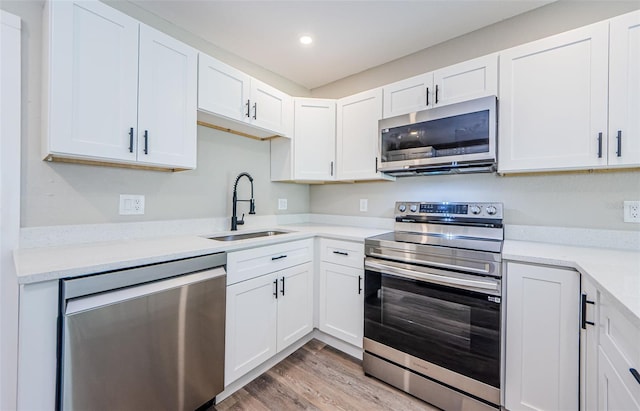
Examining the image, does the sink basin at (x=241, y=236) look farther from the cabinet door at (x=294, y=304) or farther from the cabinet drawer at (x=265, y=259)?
the cabinet door at (x=294, y=304)

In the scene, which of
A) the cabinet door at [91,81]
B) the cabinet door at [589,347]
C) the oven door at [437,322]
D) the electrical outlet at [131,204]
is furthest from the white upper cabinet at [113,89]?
the cabinet door at [589,347]

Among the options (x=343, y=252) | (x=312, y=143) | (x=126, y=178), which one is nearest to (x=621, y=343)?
(x=343, y=252)

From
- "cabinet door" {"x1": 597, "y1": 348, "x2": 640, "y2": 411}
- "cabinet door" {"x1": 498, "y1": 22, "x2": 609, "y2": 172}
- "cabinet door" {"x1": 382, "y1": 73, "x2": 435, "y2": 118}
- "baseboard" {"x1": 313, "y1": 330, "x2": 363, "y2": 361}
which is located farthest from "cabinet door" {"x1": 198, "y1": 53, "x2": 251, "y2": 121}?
"cabinet door" {"x1": 597, "y1": 348, "x2": 640, "y2": 411}

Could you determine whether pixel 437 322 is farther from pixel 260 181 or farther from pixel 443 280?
pixel 260 181

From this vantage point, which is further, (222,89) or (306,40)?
(306,40)

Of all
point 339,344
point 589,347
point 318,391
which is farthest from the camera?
point 339,344

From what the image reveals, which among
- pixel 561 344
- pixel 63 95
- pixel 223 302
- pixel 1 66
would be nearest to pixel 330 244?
pixel 223 302

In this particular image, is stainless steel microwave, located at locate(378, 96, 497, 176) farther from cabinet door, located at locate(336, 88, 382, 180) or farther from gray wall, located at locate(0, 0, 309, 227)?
gray wall, located at locate(0, 0, 309, 227)

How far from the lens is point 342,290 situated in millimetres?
2037

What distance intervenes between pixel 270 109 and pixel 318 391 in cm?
217

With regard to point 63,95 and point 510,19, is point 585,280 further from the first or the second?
point 63,95

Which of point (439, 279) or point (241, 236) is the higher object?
point (241, 236)

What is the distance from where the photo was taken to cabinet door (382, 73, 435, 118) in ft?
6.44

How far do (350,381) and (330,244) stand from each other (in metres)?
0.96
